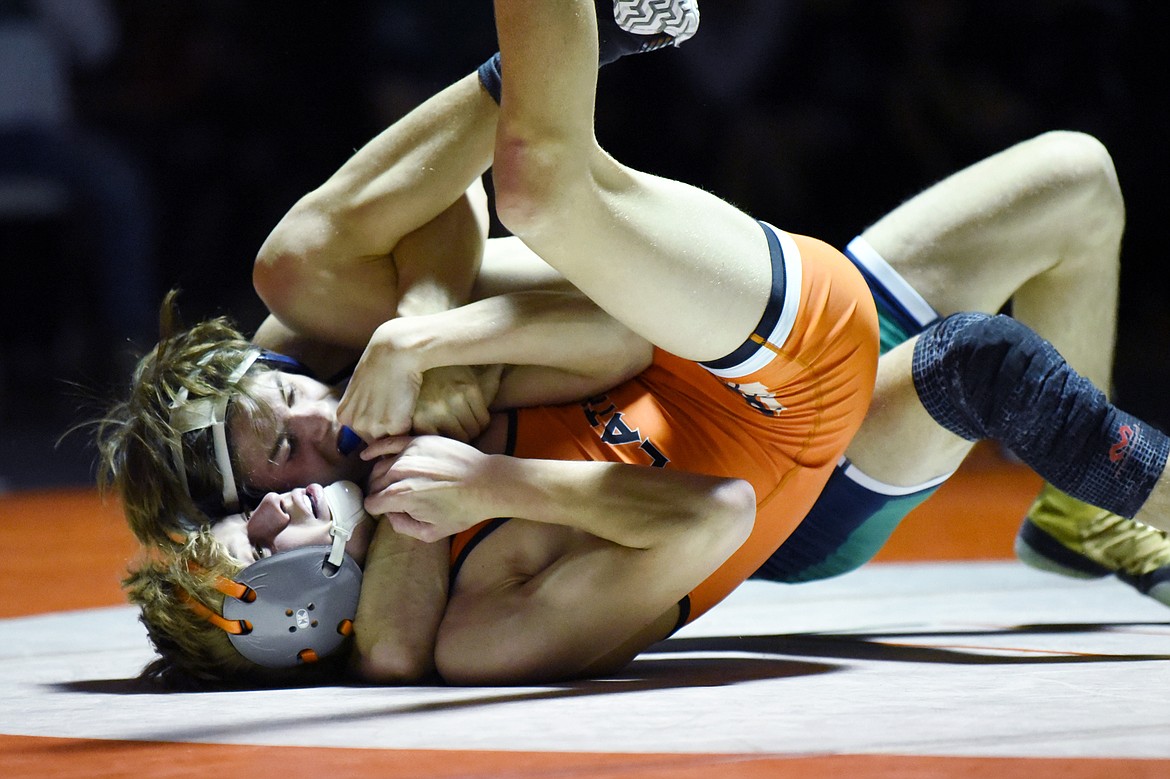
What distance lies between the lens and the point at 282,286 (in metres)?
1.91

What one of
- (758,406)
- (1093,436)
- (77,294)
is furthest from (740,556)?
(77,294)

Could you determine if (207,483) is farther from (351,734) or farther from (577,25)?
(577,25)

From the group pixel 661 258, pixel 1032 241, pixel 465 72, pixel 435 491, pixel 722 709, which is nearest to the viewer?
pixel 722 709

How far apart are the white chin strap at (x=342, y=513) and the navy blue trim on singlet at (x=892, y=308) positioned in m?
0.91

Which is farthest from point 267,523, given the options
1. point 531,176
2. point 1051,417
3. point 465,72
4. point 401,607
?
point 465,72

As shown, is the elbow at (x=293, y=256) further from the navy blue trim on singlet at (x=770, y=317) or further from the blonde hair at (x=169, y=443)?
the navy blue trim on singlet at (x=770, y=317)

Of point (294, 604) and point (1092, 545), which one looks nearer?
point (294, 604)

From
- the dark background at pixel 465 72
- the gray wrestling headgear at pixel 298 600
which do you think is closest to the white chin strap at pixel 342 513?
the gray wrestling headgear at pixel 298 600

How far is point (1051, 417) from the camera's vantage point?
173cm

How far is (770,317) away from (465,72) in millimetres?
4987

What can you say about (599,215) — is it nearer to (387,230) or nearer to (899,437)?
(387,230)

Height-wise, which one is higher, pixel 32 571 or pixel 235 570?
pixel 235 570

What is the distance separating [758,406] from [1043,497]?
2.63 ft

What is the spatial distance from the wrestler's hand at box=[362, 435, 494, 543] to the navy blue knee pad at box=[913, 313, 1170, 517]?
666 mm
